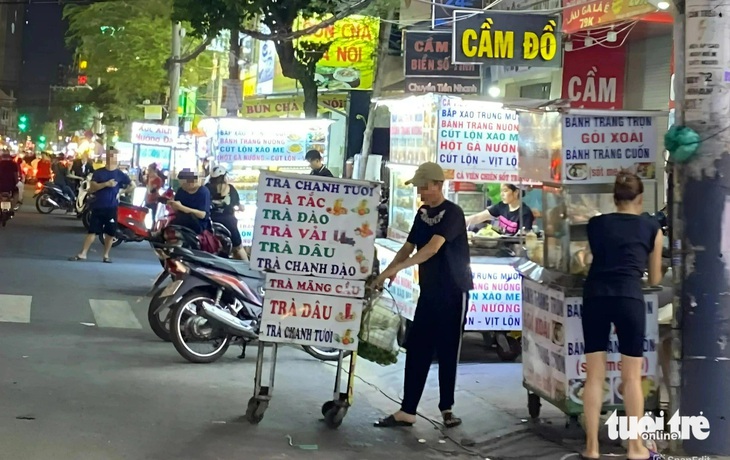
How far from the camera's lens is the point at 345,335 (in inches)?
296

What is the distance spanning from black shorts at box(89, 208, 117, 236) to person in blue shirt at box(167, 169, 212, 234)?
516 cm

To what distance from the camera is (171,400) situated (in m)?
8.02

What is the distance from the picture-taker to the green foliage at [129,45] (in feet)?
123

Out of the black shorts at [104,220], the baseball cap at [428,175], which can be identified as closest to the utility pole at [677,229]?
the baseball cap at [428,175]

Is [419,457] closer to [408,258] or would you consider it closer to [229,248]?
[408,258]

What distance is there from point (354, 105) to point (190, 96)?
16559 mm

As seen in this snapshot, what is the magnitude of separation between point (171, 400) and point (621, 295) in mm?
3724

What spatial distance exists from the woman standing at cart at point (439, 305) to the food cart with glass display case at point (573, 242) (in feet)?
1.81

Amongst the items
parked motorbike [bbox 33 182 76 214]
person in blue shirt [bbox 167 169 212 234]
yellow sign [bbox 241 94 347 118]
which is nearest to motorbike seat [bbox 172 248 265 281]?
person in blue shirt [bbox 167 169 212 234]

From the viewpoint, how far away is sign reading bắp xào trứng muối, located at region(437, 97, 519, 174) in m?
10.2

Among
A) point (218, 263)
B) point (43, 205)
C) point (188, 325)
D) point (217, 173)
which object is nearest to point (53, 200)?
point (43, 205)

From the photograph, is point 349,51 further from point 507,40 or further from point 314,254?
point 314,254

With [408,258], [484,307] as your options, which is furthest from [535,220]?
[408,258]
